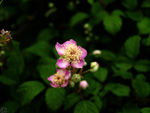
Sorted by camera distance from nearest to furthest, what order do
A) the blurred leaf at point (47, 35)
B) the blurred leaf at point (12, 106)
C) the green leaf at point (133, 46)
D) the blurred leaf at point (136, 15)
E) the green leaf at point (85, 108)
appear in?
the green leaf at point (85, 108), the blurred leaf at point (12, 106), the green leaf at point (133, 46), the blurred leaf at point (136, 15), the blurred leaf at point (47, 35)

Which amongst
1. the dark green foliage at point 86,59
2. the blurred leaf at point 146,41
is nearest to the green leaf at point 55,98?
the dark green foliage at point 86,59

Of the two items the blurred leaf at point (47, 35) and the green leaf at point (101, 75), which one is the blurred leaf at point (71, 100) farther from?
the blurred leaf at point (47, 35)

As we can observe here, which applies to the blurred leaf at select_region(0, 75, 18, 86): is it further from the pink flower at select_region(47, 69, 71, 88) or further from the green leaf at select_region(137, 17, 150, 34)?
the green leaf at select_region(137, 17, 150, 34)

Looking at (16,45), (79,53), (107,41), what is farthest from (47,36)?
(79,53)

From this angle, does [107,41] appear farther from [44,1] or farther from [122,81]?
[44,1]

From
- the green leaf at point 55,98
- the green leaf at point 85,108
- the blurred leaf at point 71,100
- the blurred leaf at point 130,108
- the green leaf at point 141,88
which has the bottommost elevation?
the blurred leaf at point 130,108

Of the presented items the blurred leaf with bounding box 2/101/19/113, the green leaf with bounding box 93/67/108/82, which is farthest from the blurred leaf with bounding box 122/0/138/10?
the blurred leaf with bounding box 2/101/19/113
